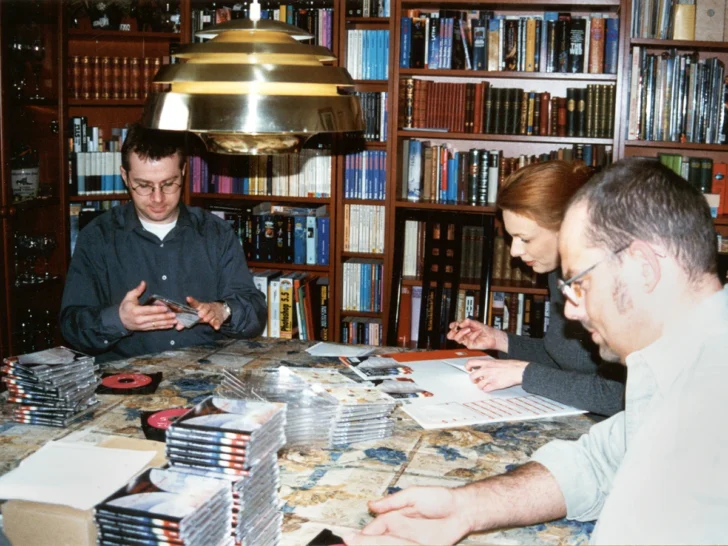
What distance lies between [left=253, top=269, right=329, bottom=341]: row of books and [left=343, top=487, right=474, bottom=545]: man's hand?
2.62m

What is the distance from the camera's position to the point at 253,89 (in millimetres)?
1517

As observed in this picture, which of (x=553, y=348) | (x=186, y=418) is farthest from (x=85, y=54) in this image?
(x=186, y=418)

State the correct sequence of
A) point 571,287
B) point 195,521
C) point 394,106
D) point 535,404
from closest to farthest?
point 195,521 < point 571,287 < point 535,404 < point 394,106

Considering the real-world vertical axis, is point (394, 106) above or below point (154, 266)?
above

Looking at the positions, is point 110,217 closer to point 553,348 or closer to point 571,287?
point 553,348

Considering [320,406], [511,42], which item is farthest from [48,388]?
[511,42]

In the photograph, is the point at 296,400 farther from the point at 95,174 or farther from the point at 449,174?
the point at 95,174

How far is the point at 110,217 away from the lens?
292cm

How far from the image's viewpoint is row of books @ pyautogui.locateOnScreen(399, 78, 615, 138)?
377 cm

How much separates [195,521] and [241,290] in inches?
73.0

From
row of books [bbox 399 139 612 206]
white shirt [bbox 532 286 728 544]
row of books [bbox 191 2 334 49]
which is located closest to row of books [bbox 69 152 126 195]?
row of books [bbox 191 2 334 49]

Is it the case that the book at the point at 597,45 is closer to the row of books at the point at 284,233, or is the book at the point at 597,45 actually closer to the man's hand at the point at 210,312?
the row of books at the point at 284,233

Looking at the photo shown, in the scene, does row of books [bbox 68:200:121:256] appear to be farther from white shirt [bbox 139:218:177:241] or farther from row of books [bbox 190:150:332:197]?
white shirt [bbox 139:218:177:241]

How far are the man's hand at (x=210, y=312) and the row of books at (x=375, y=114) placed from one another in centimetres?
160
